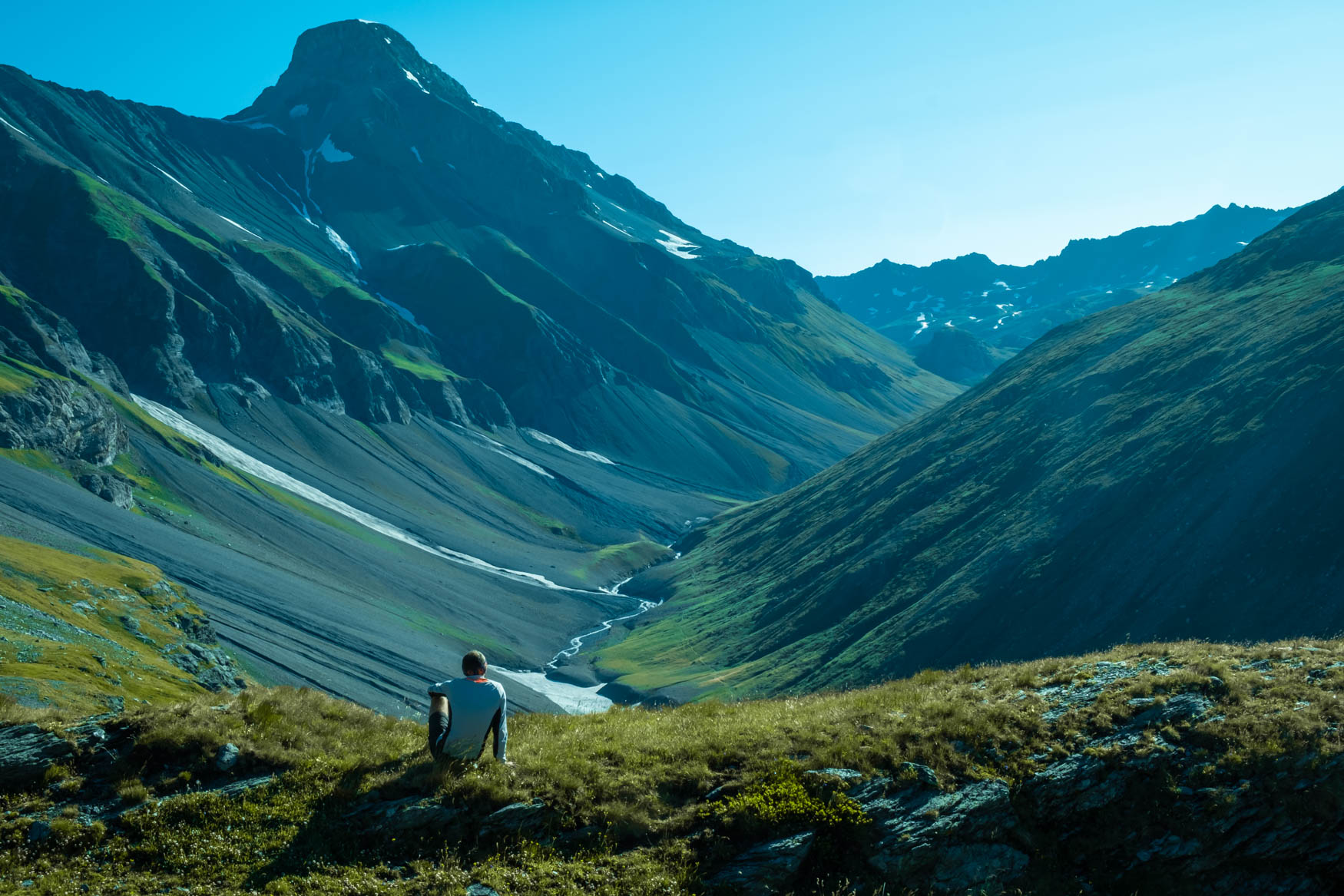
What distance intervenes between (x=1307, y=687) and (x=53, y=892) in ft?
60.5

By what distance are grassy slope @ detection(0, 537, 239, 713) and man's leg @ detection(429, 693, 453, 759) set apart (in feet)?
54.9

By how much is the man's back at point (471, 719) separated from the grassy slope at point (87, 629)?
674 inches

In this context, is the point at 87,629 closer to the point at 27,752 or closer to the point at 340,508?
the point at 27,752

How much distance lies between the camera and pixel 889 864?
455 inches

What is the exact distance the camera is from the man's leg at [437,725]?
13.0 meters

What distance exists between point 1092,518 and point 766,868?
75165mm

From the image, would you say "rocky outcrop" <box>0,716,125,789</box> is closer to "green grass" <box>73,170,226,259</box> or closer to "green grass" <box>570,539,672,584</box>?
"green grass" <box>570,539,672,584</box>

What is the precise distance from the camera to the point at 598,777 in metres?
12.7

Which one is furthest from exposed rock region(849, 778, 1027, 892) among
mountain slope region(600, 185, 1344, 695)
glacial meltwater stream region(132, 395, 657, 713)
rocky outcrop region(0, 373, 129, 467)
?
rocky outcrop region(0, 373, 129, 467)

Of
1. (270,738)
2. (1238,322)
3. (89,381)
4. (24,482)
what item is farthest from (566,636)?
(270,738)

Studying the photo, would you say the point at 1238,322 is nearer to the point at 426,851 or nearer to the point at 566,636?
the point at 566,636

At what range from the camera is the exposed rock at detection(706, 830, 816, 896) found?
433 inches

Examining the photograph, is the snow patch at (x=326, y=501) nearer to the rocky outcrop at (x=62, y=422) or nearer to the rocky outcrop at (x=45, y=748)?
the rocky outcrop at (x=62, y=422)

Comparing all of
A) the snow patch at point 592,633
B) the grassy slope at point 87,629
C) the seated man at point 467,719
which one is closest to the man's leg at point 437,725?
the seated man at point 467,719
